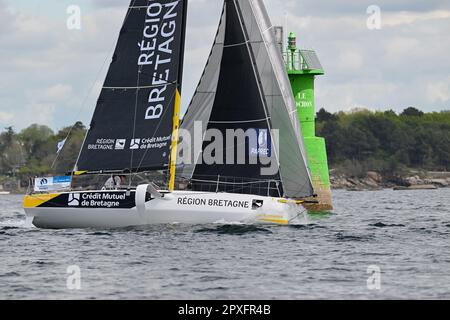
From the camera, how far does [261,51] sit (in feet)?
110

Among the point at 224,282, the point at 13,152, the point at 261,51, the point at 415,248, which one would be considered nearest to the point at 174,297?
the point at 224,282

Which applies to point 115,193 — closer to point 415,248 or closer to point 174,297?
point 415,248

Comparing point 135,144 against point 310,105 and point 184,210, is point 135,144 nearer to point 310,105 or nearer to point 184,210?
point 184,210

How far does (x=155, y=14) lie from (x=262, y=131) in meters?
4.75

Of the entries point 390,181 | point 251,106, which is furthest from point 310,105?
point 390,181

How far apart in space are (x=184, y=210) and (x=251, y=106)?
13.8 feet

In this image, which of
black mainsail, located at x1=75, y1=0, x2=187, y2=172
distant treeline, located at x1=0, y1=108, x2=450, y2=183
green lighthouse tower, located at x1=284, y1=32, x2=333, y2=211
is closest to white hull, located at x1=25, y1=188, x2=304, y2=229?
black mainsail, located at x1=75, y1=0, x2=187, y2=172

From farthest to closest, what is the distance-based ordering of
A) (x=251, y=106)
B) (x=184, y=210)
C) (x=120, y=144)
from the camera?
(x=251, y=106)
(x=120, y=144)
(x=184, y=210)

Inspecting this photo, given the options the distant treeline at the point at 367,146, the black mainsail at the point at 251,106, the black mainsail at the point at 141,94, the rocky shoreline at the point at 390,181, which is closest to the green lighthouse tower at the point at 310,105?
the black mainsail at the point at 251,106

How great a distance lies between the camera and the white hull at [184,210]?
28.6 meters

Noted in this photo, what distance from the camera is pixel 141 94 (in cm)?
3056

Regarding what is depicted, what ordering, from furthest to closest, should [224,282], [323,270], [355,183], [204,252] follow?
[355,183]
[204,252]
[323,270]
[224,282]

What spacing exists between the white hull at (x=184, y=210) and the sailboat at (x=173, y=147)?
0.09 ft

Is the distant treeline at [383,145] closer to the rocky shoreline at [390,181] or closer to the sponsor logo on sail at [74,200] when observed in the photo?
the rocky shoreline at [390,181]
